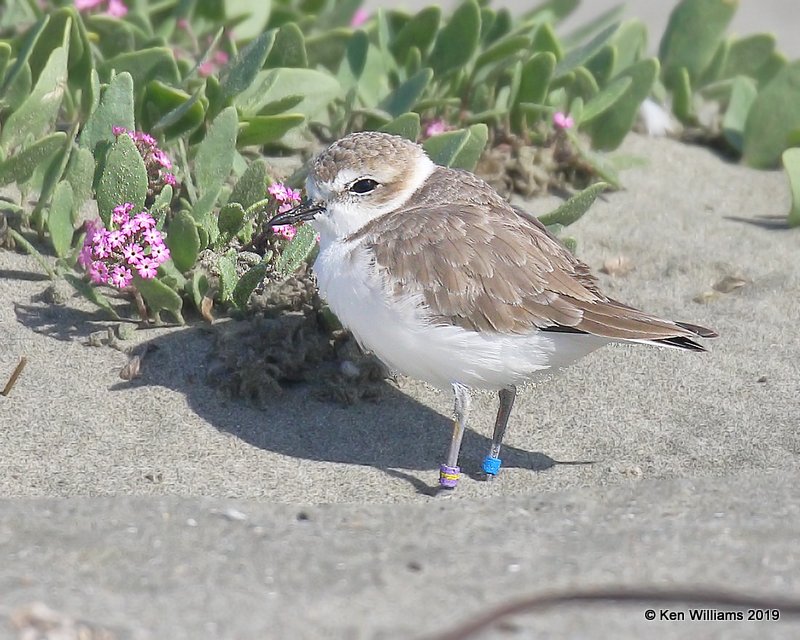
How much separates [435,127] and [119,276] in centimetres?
203

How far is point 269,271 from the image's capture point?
17.7ft

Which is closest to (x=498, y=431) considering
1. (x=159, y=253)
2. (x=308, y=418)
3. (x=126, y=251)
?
(x=308, y=418)

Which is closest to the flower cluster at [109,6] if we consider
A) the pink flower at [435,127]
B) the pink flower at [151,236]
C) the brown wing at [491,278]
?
the pink flower at [435,127]

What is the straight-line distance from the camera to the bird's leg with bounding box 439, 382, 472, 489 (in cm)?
462

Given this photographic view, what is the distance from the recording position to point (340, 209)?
4.87m

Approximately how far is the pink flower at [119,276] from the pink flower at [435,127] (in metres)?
1.86

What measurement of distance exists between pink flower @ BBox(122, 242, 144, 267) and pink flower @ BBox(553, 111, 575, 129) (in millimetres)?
2509

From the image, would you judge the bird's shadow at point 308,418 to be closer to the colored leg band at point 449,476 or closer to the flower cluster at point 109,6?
the colored leg band at point 449,476

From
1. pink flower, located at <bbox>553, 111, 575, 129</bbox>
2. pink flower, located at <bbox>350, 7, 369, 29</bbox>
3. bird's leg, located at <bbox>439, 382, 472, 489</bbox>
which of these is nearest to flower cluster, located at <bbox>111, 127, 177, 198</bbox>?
bird's leg, located at <bbox>439, 382, 472, 489</bbox>

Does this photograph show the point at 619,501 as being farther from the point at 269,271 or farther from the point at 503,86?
the point at 503,86

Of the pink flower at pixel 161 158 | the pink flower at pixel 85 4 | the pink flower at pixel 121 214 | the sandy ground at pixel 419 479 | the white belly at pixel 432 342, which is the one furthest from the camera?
the pink flower at pixel 85 4

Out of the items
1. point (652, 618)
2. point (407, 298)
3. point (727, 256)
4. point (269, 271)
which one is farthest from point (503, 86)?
point (652, 618)

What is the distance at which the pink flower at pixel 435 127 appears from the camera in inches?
246

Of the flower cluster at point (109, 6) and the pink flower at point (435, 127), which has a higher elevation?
the flower cluster at point (109, 6)
